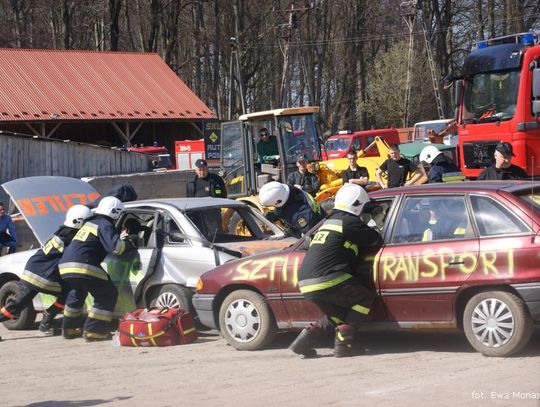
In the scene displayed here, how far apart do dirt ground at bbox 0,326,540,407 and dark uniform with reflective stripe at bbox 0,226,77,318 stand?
1.23 m

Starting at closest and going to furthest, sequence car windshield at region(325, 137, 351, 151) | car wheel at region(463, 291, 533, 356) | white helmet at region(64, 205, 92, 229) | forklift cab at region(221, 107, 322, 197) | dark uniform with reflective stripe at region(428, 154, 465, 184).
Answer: car wheel at region(463, 291, 533, 356), white helmet at region(64, 205, 92, 229), dark uniform with reflective stripe at region(428, 154, 465, 184), forklift cab at region(221, 107, 322, 197), car windshield at region(325, 137, 351, 151)

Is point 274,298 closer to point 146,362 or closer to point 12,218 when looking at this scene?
point 146,362

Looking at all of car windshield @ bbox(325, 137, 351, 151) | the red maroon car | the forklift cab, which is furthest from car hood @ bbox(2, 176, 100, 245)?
car windshield @ bbox(325, 137, 351, 151)

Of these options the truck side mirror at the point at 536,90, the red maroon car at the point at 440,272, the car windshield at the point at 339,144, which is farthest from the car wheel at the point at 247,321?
the car windshield at the point at 339,144

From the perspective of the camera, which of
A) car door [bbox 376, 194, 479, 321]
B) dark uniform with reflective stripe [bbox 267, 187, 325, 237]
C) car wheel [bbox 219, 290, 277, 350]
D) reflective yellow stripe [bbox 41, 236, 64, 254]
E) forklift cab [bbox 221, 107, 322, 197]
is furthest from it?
forklift cab [bbox 221, 107, 322, 197]

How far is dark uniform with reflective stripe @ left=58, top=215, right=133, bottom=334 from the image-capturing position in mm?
10016

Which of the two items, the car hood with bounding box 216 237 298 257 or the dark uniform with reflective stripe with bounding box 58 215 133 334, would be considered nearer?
the dark uniform with reflective stripe with bounding box 58 215 133 334

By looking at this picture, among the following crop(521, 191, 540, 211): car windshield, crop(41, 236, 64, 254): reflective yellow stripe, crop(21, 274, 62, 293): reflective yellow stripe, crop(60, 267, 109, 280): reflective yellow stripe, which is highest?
crop(521, 191, 540, 211): car windshield

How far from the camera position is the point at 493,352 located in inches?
292

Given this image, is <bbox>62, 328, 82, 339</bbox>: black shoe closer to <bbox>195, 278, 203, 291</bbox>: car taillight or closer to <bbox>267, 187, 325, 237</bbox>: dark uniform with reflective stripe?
<bbox>195, 278, 203, 291</bbox>: car taillight

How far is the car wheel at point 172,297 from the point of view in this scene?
32.4ft

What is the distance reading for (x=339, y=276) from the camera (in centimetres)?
800

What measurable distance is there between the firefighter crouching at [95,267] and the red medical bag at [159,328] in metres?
0.59

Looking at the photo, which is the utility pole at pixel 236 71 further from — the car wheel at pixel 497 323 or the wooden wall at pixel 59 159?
the car wheel at pixel 497 323
